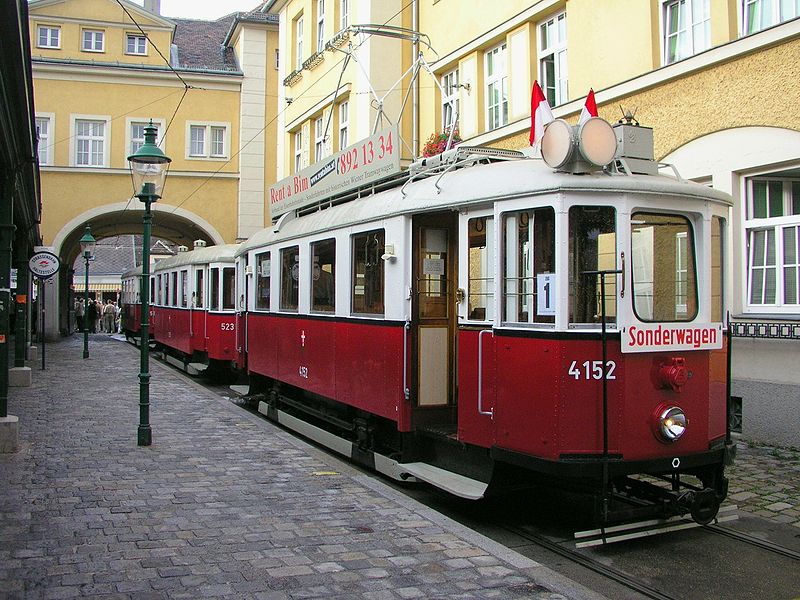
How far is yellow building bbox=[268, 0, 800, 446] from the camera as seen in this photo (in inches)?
355

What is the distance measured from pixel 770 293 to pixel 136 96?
79.9 ft

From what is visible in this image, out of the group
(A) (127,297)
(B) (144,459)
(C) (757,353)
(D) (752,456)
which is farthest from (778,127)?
(A) (127,297)

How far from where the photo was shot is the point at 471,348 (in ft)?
20.5

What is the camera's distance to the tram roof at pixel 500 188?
5.63m

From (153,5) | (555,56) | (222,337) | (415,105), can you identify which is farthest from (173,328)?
(153,5)

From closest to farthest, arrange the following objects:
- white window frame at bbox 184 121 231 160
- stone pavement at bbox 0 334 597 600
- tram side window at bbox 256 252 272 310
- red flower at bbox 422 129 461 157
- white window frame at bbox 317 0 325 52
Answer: stone pavement at bbox 0 334 597 600
tram side window at bbox 256 252 272 310
red flower at bbox 422 129 461 157
white window frame at bbox 317 0 325 52
white window frame at bbox 184 121 231 160

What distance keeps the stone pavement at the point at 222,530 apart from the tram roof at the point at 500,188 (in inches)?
98.6

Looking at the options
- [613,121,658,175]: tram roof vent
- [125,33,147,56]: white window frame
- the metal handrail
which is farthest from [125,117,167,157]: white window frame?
[613,121,658,175]: tram roof vent

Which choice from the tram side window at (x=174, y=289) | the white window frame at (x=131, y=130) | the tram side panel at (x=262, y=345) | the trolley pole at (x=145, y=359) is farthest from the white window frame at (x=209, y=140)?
the trolley pole at (x=145, y=359)

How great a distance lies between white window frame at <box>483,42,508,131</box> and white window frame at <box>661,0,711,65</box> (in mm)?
3801

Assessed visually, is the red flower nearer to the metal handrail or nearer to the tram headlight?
the metal handrail

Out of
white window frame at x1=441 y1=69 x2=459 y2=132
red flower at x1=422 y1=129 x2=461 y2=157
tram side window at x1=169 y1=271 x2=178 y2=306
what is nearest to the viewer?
red flower at x1=422 y1=129 x2=461 y2=157

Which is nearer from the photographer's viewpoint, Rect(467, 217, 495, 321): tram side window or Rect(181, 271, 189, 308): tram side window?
Rect(467, 217, 495, 321): tram side window

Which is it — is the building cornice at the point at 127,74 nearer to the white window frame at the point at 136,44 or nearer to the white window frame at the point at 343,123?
the white window frame at the point at 136,44
